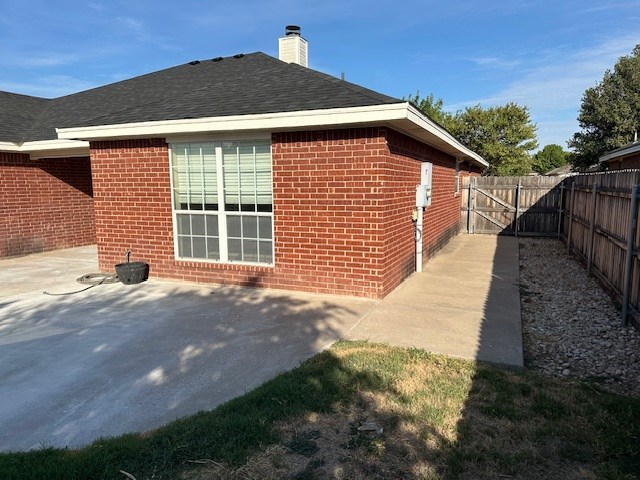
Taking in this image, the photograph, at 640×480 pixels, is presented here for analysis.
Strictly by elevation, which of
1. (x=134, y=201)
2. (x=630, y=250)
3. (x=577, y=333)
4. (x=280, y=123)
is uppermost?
(x=280, y=123)

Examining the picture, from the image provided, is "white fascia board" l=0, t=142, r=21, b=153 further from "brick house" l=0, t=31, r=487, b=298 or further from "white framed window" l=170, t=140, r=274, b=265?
"white framed window" l=170, t=140, r=274, b=265

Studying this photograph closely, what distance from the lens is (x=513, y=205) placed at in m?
16.1

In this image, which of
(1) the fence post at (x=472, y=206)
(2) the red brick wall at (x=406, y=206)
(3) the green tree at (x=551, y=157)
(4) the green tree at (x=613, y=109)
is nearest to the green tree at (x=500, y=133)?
(4) the green tree at (x=613, y=109)

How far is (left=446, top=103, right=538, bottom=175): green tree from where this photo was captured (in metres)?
32.2

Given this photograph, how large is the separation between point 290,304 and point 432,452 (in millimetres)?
3867

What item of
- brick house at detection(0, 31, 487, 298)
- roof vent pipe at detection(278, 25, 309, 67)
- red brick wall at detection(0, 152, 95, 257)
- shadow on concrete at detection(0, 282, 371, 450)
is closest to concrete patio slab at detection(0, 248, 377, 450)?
shadow on concrete at detection(0, 282, 371, 450)

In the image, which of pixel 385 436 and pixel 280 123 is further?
pixel 280 123

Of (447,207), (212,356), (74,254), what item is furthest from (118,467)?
(447,207)

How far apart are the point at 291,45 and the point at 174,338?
8.27m

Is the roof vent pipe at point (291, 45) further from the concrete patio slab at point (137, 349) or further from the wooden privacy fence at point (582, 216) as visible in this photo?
the wooden privacy fence at point (582, 216)

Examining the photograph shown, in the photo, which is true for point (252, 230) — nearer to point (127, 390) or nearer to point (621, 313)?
point (127, 390)

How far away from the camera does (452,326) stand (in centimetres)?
548

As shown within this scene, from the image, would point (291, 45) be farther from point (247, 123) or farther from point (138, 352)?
point (138, 352)

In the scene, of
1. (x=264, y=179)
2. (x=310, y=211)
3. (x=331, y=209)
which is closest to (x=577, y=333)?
(x=331, y=209)
